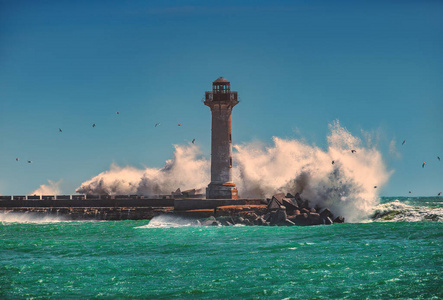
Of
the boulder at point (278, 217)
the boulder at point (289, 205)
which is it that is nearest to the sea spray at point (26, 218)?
the boulder at point (289, 205)

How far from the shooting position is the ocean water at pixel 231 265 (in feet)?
38.9

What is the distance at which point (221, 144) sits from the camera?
1298 inches

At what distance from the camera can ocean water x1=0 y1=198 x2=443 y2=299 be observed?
38.9 feet

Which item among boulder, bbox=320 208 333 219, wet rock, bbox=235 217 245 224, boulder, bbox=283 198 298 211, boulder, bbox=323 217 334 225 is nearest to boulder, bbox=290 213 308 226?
boulder, bbox=323 217 334 225

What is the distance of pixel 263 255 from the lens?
16797mm

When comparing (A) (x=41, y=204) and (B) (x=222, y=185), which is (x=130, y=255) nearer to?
(B) (x=222, y=185)

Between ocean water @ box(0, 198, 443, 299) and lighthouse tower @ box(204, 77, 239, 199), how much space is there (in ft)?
28.3

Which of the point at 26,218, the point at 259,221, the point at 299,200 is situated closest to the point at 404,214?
the point at 299,200

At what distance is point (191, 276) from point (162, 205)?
24.5m

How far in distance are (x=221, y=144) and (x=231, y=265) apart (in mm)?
18298

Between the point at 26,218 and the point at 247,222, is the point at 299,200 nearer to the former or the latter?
the point at 247,222

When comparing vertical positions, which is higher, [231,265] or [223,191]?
[223,191]

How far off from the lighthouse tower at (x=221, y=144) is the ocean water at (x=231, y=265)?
28.3 feet

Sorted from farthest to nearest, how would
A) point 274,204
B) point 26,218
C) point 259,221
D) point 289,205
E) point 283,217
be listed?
point 26,218, point 289,205, point 274,204, point 259,221, point 283,217
